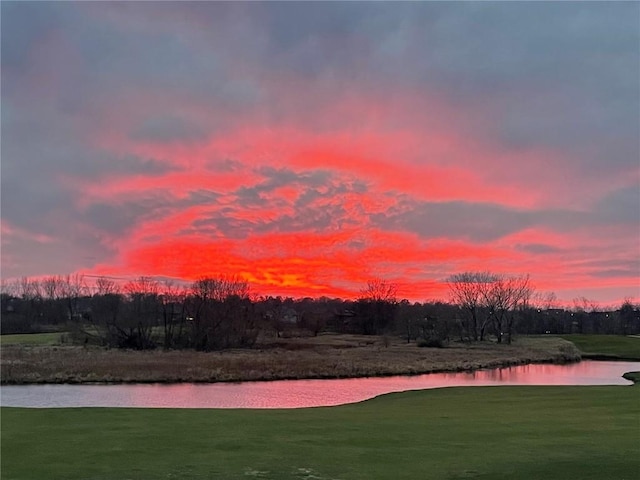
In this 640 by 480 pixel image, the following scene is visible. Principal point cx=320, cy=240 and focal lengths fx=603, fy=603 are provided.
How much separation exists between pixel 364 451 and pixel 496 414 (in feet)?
23.1

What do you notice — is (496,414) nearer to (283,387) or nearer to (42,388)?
(283,387)

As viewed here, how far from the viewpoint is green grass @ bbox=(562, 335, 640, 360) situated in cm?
6512

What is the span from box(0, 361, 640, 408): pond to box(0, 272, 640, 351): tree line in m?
29.7

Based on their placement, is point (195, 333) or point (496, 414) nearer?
point (496, 414)

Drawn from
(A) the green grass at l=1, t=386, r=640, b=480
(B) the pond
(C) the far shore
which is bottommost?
(B) the pond

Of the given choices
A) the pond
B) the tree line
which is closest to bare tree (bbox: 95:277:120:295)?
the tree line

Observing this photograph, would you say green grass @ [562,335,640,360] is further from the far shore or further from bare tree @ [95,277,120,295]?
bare tree @ [95,277,120,295]

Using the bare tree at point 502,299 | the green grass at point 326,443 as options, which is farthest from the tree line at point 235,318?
the green grass at point 326,443

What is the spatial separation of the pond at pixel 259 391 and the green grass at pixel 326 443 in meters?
8.55

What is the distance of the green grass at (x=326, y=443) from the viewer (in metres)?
10.3

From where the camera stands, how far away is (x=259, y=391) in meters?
32.7

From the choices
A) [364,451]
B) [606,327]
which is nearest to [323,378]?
[364,451]

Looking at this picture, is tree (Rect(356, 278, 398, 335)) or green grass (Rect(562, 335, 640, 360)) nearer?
green grass (Rect(562, 335, 640, 360))

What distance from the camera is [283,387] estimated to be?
34875mm
